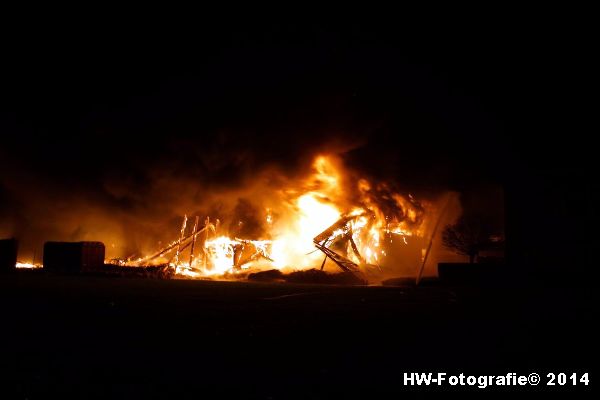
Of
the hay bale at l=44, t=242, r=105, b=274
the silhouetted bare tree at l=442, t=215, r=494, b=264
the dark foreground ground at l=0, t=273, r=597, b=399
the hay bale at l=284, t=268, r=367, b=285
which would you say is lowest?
the dark foreground ground at l=0, t=273, r=597, b=399

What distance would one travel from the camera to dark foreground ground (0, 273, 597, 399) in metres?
5.17

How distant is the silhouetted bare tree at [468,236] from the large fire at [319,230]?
9.12ft

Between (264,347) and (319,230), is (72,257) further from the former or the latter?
(264,347)

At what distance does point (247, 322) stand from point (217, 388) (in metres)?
4.22

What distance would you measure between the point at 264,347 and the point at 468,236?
26.5 m

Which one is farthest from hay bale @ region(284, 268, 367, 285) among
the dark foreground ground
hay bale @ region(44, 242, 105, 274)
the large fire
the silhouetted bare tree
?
the dark foreground ground

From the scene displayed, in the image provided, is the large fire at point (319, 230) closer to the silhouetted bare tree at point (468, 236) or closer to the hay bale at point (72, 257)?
the silhouetted bare tree at point (468, 236)

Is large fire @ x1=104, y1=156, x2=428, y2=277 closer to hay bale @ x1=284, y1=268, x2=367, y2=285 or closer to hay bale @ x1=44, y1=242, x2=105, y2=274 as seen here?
hay bale @ x1=284, y1=268, x2=367, y2=285

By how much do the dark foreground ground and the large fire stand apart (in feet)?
62.6

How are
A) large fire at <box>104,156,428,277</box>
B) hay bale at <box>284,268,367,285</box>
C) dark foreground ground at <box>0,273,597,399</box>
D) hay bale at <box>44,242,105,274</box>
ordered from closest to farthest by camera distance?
dark foreground ground at <box>0,273,597,399</box> < hay bale at <box>284,268,367,285</box> < hay bale at <box>44,242,105,274</box> < large fire at <box>104,156,428,277</box>

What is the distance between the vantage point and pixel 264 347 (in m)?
6.90

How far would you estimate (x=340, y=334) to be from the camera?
8.10 m

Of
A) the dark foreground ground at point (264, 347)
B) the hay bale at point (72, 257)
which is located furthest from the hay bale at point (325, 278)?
the dark foreground ground at point (264, 347)

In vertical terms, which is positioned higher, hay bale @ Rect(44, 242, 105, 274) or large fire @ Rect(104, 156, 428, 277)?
large fire @ Rect(104, 156, 428, 277)
